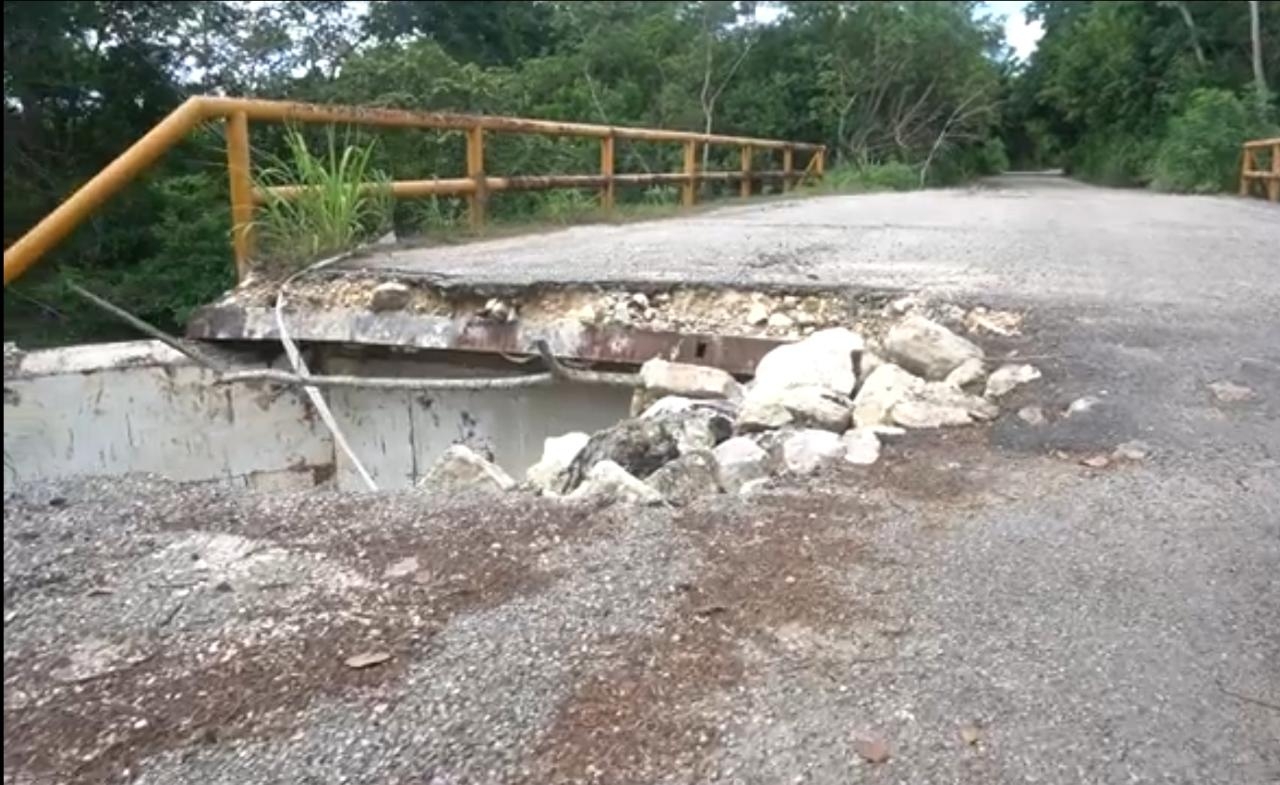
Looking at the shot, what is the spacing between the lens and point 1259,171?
14.9 metres

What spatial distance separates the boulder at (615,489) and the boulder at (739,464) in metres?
0.26

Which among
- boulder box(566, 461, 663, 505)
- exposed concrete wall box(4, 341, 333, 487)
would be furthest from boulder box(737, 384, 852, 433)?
exposed concrete wall box(4, 341, 333, 487)

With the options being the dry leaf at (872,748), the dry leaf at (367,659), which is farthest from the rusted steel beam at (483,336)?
the dry leaf at (872,748)

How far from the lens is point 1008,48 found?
3784 centimetres

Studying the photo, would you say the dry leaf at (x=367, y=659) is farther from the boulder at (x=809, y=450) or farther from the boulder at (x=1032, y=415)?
the boulder at (x=1032, y=415)

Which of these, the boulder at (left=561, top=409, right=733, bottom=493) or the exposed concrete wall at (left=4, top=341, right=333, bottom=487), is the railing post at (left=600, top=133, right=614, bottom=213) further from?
the boulder at (left=561, top=409, right=733, bottom=493)

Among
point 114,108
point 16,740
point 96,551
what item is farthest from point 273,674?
point 114,108

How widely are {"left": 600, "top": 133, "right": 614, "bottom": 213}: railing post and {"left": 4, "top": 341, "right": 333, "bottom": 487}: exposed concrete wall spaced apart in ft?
17.0

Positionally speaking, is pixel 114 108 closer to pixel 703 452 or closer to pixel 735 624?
pixel 703 452

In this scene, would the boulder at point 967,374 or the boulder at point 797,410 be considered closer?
the boulder at point 797,410

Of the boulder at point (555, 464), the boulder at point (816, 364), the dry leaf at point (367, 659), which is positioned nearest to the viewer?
the dry leaf at point (367, 659)

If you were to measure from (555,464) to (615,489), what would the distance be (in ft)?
2.24

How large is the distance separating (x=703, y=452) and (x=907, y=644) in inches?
48.1

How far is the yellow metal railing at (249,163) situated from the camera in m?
3.25
